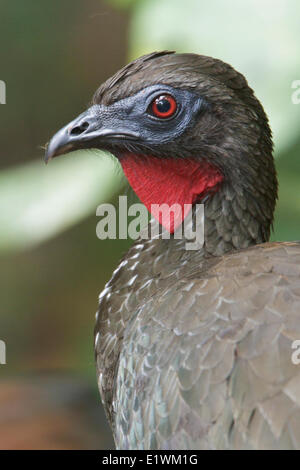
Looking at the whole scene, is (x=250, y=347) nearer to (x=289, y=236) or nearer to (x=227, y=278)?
(x=227, y=278)

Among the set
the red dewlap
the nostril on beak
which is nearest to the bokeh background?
the red dewlap

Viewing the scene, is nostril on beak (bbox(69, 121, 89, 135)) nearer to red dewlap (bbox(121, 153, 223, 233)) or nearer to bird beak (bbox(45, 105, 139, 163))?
bird beak (bbox(45, 105, 139, 163))

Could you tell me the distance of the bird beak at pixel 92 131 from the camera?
6.92 feet

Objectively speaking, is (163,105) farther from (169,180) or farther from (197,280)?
(197,280)

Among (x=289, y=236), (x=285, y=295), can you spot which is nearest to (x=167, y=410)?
(x=285, y=295)

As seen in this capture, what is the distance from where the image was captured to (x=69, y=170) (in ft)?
9.52

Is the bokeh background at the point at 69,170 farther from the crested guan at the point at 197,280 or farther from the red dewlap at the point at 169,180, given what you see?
the crested guan at the point at 197,280

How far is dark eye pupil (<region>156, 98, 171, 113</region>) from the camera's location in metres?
2.09

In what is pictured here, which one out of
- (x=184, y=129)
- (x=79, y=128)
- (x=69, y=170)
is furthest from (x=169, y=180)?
(x=69, y=170)

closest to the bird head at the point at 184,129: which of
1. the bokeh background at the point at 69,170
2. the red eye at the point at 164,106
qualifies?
the red eye at the point at 164,106

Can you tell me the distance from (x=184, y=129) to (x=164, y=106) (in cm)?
8

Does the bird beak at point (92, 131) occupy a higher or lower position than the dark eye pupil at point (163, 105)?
lower

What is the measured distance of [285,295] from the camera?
5.88 ft

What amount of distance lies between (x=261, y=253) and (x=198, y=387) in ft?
1.34
